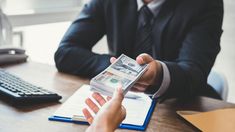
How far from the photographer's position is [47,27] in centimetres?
226

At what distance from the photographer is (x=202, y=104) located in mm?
1130

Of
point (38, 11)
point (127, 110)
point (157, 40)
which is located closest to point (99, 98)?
point (127, 110)

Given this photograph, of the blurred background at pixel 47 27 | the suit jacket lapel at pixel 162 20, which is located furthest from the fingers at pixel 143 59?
the blurred background at pixel 47 27

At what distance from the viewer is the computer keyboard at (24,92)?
1.01m

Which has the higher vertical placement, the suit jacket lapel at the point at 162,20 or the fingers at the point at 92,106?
the suit jacket lapel at the point at 162,20

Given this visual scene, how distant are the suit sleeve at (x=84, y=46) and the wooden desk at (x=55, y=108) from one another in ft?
0.17

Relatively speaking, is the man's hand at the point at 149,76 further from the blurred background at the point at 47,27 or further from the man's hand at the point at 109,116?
the blurred background at the point at 47,27

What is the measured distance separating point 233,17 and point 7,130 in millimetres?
1689

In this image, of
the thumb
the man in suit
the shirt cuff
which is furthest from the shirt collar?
the thumb

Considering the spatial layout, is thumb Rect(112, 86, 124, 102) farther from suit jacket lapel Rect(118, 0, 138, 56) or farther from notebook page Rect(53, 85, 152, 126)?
suit jacket lapel Rect(118, 0, 138, 56)

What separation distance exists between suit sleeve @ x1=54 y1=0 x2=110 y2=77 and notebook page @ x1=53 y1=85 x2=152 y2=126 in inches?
7.2

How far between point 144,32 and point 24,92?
2.15 feet

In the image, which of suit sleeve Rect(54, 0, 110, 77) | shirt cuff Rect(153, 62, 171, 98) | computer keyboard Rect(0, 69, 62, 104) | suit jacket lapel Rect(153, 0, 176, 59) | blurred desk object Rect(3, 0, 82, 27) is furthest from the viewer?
blurred desk object Rect(3, 0, 82, 27)

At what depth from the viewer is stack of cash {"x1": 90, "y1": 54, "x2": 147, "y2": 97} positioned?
0.89 m
